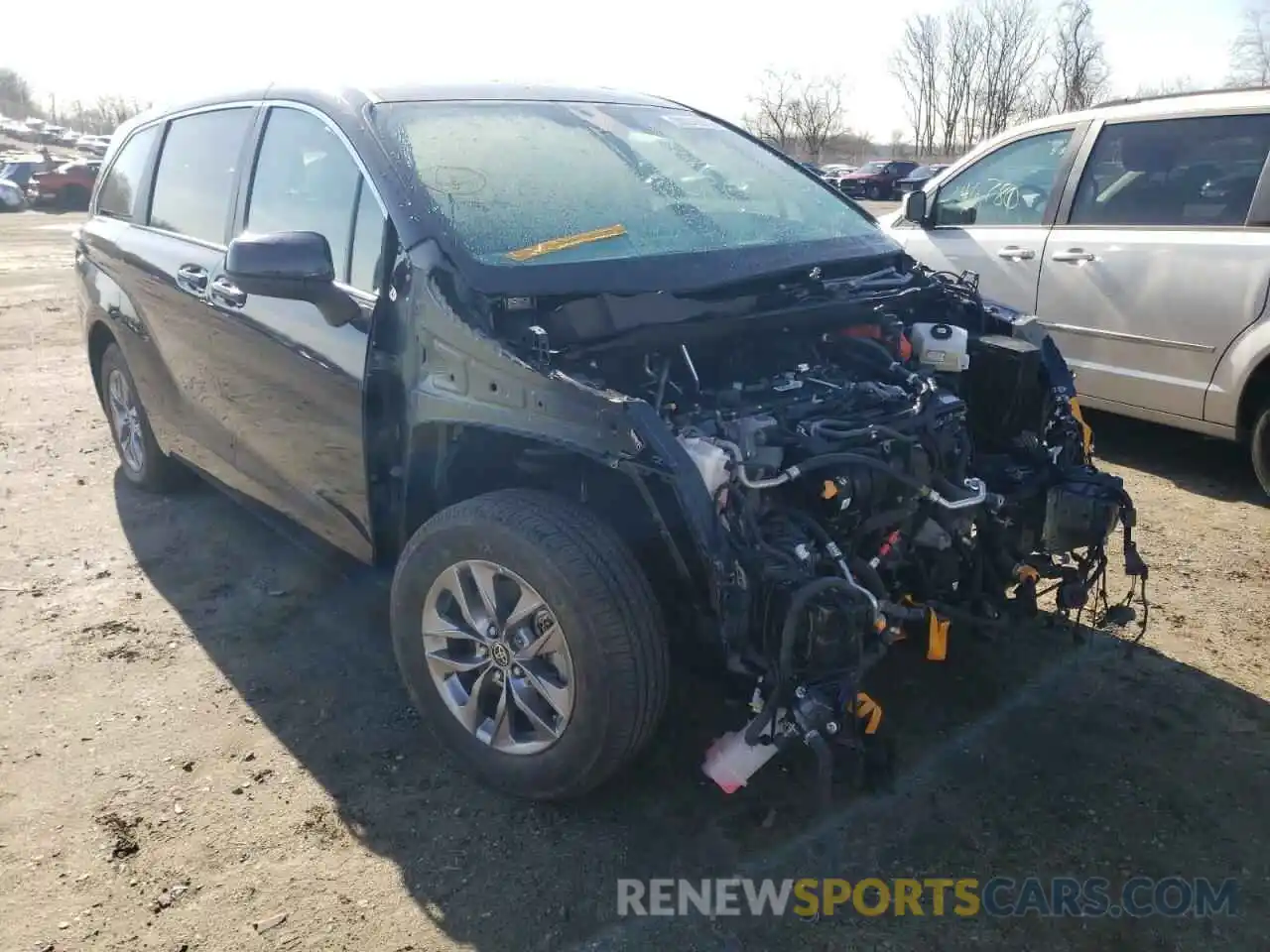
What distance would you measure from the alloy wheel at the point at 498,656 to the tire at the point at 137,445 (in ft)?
8.70

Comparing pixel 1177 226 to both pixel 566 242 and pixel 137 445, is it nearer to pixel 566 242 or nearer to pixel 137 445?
pixel 566 242

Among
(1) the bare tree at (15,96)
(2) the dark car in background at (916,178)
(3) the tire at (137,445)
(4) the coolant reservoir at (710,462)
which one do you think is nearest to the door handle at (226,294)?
(3) the tire at (137,445)

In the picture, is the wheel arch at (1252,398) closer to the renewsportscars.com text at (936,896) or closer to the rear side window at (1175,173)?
the rear side window at (1175,173)

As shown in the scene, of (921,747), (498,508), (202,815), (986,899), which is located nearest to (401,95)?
(498,508)

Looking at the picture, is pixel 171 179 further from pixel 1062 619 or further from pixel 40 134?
pixel 40 134

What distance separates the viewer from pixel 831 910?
2.42 metres

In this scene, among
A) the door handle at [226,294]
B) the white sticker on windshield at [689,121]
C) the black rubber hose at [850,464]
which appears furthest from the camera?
the white sticker on windshield at [689,121]

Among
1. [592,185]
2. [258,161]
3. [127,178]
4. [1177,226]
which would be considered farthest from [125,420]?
[1177,226]

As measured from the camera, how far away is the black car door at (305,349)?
3.08 metres

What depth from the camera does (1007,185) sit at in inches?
232

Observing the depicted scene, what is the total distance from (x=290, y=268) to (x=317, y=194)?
0.54 m

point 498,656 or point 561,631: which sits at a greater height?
point 561,631

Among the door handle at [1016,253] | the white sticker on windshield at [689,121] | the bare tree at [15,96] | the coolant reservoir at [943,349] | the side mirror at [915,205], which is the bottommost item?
the coolant reservoir at [943,349]

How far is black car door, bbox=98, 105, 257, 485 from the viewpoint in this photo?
12.7ft
